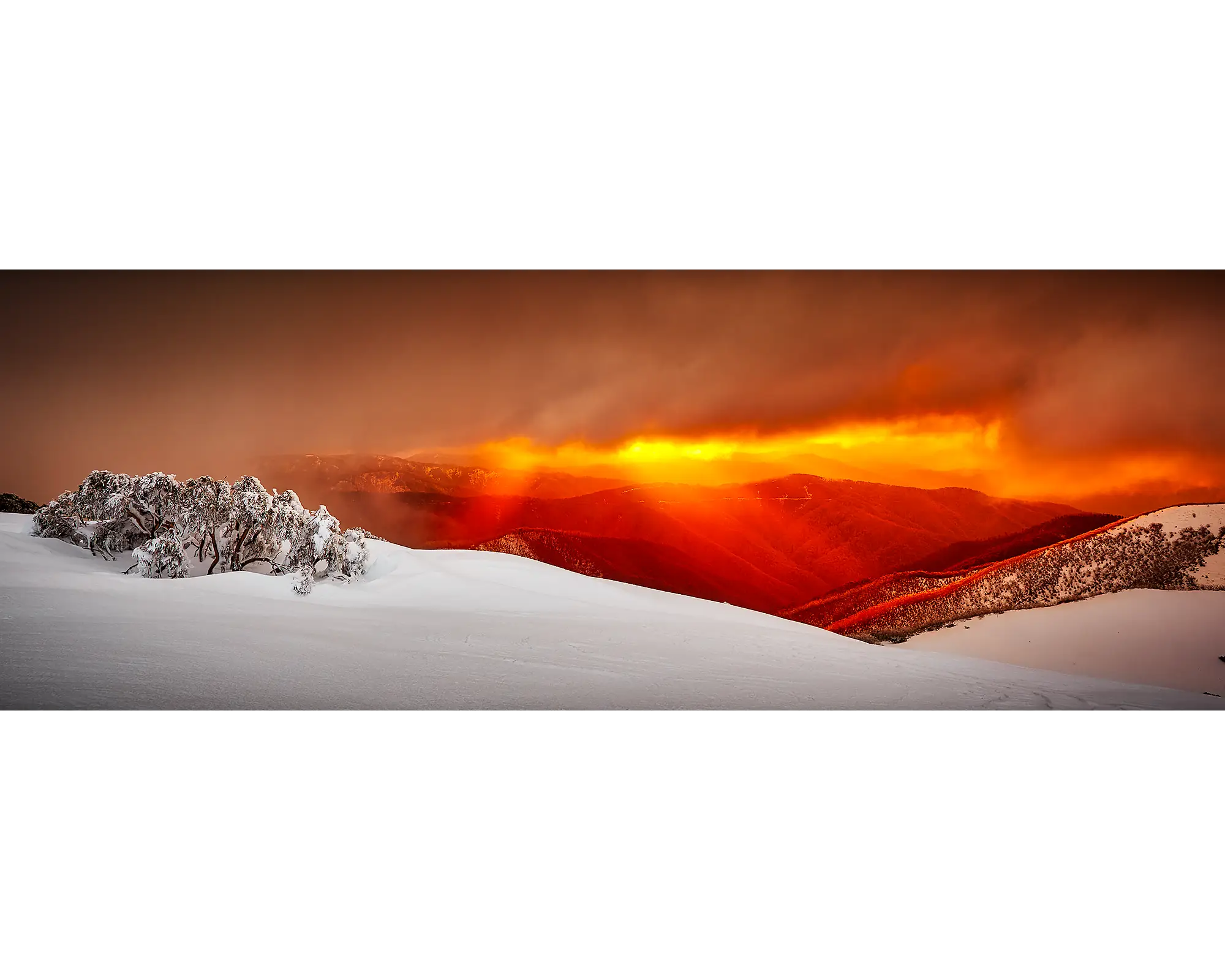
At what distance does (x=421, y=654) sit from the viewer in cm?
457

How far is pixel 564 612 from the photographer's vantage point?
4.93 m

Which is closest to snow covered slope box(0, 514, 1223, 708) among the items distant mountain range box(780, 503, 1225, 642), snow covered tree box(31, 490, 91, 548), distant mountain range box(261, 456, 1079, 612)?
snow covered tree box(31, 490, 91, 548)

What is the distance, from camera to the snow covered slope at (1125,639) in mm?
4648

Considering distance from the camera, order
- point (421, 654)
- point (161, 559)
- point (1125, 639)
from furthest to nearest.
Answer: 1. point (161, 559)
2. point (1125, 639)
3. point (421, 654)

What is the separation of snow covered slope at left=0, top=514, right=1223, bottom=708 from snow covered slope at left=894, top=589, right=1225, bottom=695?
10cm

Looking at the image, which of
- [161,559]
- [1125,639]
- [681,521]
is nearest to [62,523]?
[161,559]

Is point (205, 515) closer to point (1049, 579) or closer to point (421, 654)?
point (421, 654)

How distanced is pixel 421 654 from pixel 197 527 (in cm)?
Answer: 173

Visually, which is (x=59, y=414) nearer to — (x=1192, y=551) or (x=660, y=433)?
(x=660, y=433)

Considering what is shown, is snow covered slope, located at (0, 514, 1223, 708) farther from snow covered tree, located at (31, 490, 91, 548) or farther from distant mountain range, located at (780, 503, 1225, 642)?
distant mountain range, located at (780, 503, 1225, 642)

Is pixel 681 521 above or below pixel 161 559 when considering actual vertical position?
above

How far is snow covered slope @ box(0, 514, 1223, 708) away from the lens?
4355mm

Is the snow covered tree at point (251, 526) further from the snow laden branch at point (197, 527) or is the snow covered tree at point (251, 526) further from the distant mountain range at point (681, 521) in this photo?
the distant mountain range at point (681, 521)

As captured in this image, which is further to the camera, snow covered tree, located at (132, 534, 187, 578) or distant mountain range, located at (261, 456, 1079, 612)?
distant mountain range, located at (261, 456, 1079, 612)
